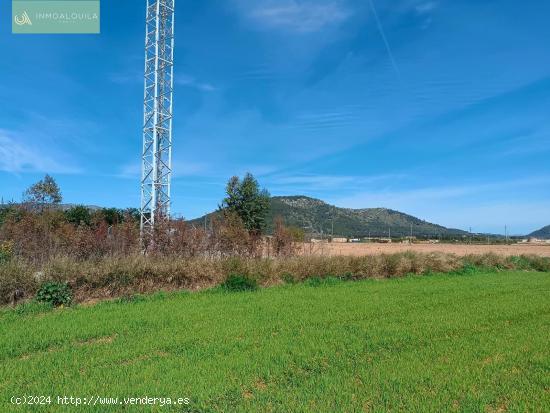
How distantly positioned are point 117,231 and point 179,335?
26.9 feet

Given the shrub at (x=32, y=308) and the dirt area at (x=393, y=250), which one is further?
the dirt area at (x=393, y=250)

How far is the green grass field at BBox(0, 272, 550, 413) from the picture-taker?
437 cm

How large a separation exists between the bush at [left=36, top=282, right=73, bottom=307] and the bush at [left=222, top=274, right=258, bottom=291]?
4418 millimetres

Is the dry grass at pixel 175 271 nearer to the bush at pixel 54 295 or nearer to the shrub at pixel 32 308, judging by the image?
the bush at pixel 54 295

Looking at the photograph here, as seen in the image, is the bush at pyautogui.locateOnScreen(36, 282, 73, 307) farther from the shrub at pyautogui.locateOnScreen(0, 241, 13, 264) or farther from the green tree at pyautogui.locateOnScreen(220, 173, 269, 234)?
the green tree at pyautogui.locateOnScreen(220, 173, 269, 234)

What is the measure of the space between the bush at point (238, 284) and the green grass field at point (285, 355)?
2.13 metres

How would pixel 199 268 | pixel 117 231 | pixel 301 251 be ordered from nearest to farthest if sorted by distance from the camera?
pixel 199 268
pixel 117 231
pixel 301 251

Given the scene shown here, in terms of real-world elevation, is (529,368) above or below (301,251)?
below

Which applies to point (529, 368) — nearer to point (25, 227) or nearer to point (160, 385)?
point (160, 385)

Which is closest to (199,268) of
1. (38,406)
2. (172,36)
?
(38,406)

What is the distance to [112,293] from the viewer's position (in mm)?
11266

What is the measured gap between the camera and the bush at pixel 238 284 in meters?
12.5

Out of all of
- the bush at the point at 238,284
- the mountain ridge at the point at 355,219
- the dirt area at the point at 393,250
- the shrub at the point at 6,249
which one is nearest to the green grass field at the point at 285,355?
the bush at the point at 238,284

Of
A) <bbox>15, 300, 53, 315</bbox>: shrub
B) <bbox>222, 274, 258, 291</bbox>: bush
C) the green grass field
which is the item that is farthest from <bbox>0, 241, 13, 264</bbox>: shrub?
<bbox>222, 274, 258, 291</bbox>: bush
